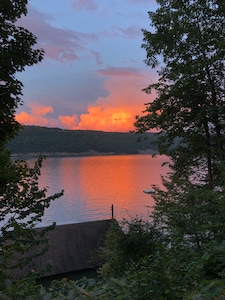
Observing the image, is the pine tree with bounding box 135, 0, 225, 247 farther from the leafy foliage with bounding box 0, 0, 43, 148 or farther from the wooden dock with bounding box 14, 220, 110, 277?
the wooden dock with bounding box 14, 220, 110, 277

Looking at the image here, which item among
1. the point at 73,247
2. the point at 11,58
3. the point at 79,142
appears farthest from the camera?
the point at 79,142

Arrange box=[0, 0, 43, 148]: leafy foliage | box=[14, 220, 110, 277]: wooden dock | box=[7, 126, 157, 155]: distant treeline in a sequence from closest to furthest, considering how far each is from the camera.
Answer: box=[0, 0, 43, 148]: leafy foliage, box=[14, 220, 110, 277]: wooden dock, box=[7, 126, 157, 155]: distant treeline

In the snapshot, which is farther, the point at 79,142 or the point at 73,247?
the point at 79,142

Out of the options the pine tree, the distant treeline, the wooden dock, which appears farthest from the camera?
the distant treeline

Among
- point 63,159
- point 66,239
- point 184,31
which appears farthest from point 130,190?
point 63,159

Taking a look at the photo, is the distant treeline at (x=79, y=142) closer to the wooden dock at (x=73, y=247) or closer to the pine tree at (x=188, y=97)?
the wooden dock at (x=73, y=247)

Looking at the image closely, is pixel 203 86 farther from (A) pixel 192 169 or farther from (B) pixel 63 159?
(B) pixel 63 159

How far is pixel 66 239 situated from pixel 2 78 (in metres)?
18.8

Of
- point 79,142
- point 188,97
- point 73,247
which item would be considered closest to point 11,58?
point 188,97

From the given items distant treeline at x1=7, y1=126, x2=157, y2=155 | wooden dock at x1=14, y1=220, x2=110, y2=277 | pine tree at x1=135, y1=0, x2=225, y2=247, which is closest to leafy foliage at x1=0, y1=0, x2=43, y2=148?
pine tree at x1=135, y1=0, x2=225, y2=247

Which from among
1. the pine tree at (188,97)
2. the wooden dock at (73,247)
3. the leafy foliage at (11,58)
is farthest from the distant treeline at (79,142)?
the leafy foliage at (11,58)

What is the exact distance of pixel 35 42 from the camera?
9.09 m

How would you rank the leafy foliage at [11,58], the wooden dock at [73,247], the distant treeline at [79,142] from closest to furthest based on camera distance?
the leafy foliage at [11,58] < the wooden dock at [73,247] < the distant treeline at [79,142]

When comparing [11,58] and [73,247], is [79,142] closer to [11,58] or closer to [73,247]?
[73,247]
